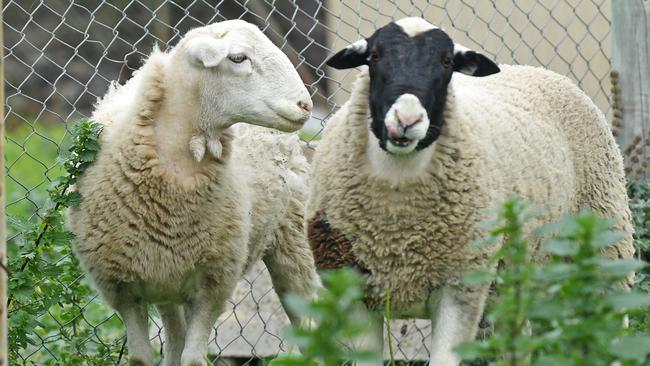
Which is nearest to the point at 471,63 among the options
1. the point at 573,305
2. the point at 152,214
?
the point at 152,214

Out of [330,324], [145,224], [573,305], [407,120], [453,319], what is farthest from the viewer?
[145,224]

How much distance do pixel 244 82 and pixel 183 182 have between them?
47cm

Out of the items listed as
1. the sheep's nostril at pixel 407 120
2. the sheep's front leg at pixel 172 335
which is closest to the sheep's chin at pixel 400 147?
the sheep's nostril at pixel 407 120

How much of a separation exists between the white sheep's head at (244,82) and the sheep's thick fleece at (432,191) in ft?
0.64

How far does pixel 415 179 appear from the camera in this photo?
4117 mm

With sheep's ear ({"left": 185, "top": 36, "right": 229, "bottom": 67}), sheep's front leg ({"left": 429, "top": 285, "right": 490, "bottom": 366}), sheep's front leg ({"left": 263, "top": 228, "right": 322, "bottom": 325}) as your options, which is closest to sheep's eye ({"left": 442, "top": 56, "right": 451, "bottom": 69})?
sheep's front leg ({"left": 429, "top": 285, "right": 490, "bottom": 366})

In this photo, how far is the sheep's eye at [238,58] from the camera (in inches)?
178

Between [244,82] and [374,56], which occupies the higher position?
[374,56]

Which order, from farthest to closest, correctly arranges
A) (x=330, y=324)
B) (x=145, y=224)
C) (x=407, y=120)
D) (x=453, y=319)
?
(x=145, y=224) → (x=453, y=319) → (x=407, y=120) → (x=330, y=324)

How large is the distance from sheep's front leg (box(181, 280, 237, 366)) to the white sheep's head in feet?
2.21

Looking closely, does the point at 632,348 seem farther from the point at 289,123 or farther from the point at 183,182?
the point at 183,182

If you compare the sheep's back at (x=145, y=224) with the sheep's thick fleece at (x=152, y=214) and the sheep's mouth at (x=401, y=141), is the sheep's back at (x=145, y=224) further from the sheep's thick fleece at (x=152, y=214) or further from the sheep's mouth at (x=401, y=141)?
the sheep's mouth at (x=401, y=141)

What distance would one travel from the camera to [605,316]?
219 cm

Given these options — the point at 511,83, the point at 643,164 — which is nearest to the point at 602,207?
the point at 511,83
